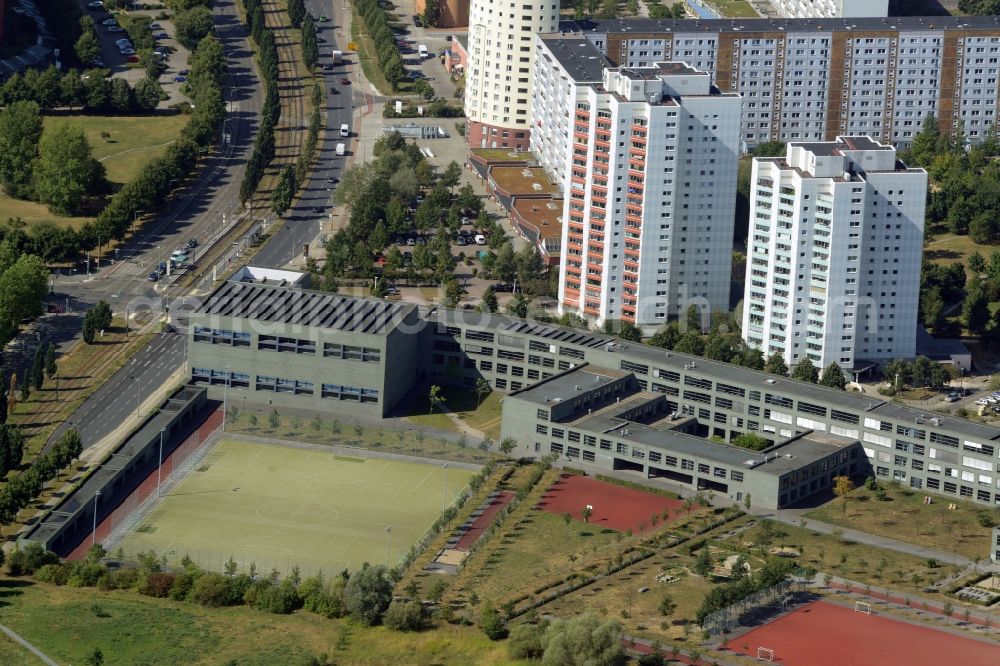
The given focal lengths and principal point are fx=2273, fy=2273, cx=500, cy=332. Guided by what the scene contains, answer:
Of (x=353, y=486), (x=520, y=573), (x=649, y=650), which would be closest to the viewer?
(x=649, y=650)

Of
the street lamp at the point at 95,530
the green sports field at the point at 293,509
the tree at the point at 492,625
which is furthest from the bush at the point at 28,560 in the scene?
the tree at the point at 492,625

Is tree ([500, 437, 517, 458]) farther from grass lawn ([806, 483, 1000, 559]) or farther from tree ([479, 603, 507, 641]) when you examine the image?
tree ([479, 603, 507, 641])

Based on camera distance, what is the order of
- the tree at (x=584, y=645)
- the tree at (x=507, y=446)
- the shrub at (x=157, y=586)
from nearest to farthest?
1. the tree at (x=584, y=645)
2. the shrub at (x=157, y=586)
3. the tree at (x=507, y=446)

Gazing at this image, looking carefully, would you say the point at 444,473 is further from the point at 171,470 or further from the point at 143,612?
the point at 143,612

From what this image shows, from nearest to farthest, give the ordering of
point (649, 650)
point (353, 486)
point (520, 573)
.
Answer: point (649, 650) < point (520, 573) < point (353, 486)

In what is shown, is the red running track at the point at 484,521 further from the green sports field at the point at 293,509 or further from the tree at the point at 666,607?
the tree at the point at 666,607

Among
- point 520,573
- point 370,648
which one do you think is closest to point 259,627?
point 370,648
